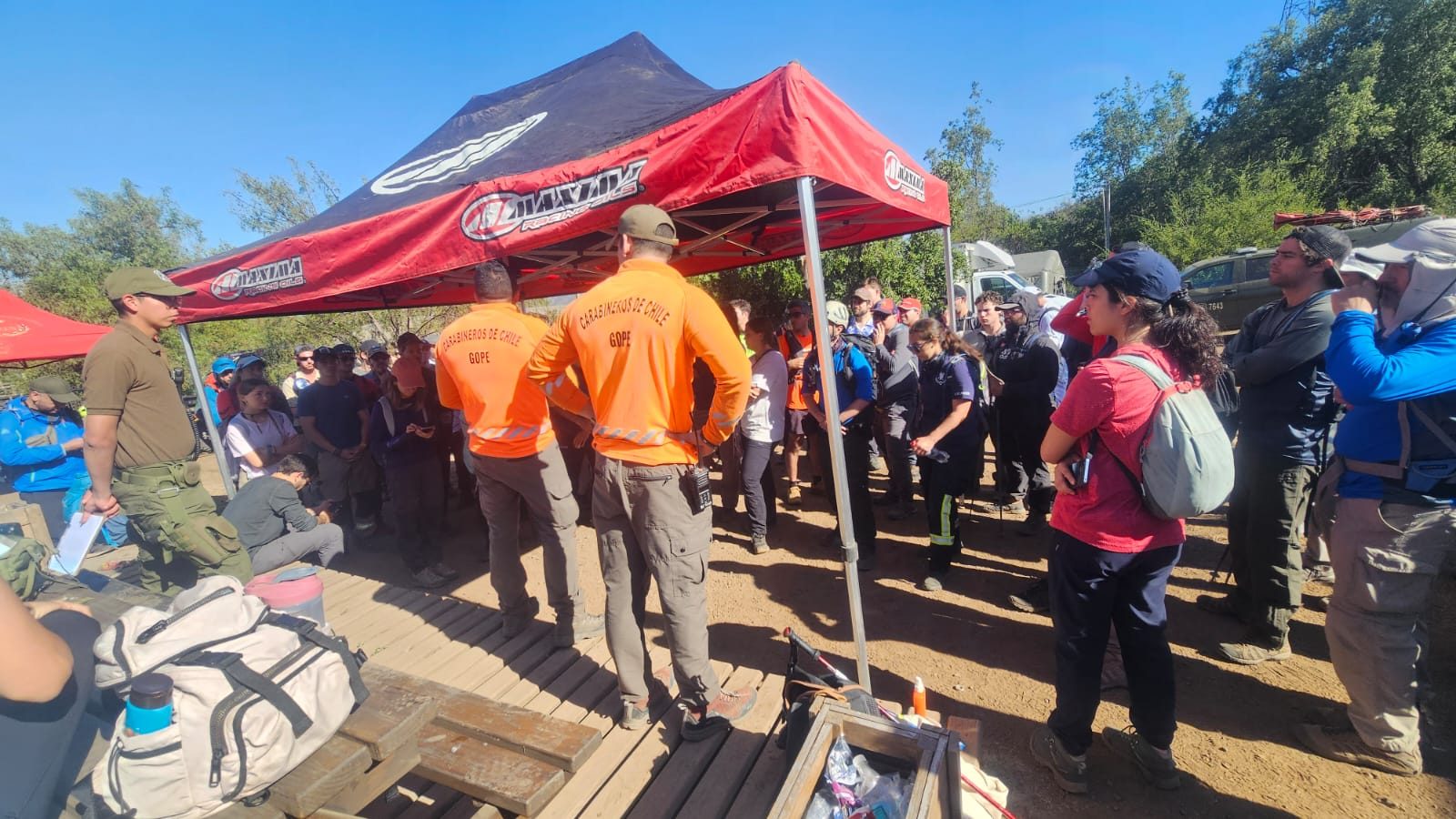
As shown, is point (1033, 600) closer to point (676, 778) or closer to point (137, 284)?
point (676, 778)

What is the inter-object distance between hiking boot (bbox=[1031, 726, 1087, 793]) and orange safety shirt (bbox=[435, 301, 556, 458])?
2614 mm

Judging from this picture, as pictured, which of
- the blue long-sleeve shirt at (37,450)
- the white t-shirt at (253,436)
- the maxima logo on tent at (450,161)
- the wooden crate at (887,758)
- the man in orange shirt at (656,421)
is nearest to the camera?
the wooden crate at (887,758)

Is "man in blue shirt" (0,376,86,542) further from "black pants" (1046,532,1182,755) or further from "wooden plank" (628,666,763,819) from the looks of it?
"black pants" (1046,532,1182,755)

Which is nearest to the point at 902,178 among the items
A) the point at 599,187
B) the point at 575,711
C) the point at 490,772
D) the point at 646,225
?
the point at 599,187

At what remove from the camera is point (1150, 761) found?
2.22 metres

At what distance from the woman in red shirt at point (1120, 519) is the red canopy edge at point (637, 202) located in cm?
120

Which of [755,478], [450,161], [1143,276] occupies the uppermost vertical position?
[450,161]

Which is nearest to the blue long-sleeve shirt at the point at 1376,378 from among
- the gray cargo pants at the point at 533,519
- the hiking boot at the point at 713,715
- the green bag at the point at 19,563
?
the hiking boot at the point at 713,715

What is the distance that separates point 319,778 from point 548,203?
240 cm

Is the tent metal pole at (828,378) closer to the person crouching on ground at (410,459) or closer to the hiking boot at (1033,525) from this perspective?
the hiking boot at (1033,525)

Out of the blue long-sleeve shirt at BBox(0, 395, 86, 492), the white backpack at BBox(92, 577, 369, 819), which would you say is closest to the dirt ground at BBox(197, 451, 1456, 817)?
the white backpack at BBox(92, 577, 369, 819)

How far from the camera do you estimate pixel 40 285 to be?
22.1 m

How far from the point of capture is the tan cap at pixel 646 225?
2176mm

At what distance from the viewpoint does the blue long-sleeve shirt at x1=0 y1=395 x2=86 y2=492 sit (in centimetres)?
493
